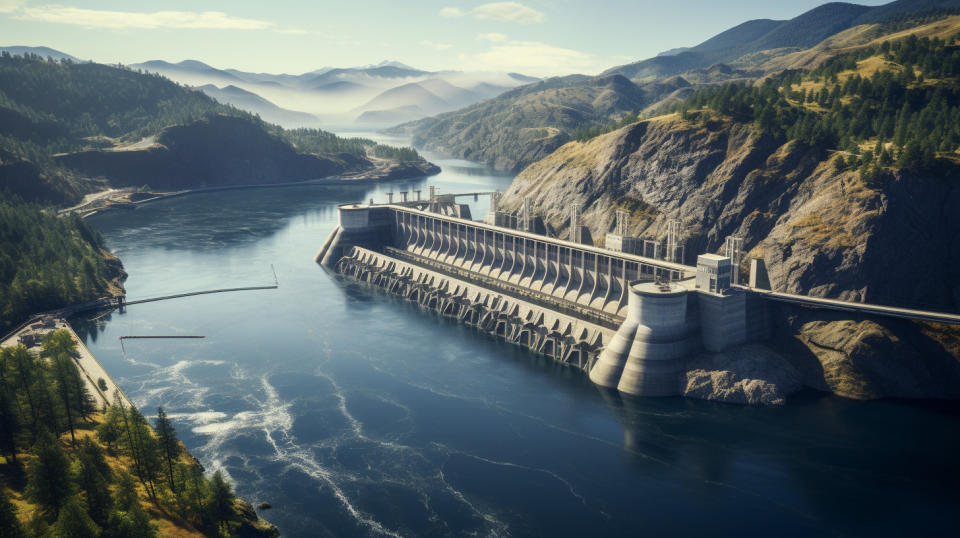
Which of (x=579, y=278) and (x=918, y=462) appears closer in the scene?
(x=918, y=462)

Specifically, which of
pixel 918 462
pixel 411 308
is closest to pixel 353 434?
pixel 411 308

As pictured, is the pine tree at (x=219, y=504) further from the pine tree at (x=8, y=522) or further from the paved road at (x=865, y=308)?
the paved road at (x=865, y=308)

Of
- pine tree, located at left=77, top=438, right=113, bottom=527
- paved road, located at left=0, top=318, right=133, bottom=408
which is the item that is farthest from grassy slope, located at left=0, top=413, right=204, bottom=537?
paved road, located at left=0, top=318, right=133, bottom=408

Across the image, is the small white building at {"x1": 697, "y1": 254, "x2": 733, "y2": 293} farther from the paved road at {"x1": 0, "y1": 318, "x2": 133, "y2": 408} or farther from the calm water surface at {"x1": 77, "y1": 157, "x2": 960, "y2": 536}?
the paved road at {"x1": 0, "y1": 318, "x2": 133, "y2": 408}

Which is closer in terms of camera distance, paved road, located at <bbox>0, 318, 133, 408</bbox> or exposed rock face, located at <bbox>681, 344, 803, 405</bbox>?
paved road, located at <bbox>0, 318, 133, 408</bbox>

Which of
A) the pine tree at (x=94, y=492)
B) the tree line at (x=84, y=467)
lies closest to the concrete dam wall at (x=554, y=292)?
the tree line at (x=84, y=467)

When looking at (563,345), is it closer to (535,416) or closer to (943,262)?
(535,416)
